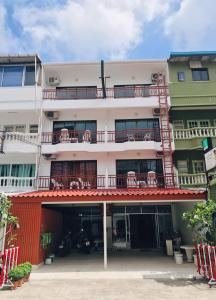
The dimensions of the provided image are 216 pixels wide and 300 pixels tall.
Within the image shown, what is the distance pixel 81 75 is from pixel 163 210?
36.3 feet

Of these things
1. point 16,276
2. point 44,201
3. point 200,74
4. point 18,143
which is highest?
point 200,74

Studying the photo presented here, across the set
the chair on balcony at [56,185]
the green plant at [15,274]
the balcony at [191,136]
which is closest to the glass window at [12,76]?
the chair on balcony at [56,185]

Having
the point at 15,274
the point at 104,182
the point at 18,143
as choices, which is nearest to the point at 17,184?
the point at 18,143

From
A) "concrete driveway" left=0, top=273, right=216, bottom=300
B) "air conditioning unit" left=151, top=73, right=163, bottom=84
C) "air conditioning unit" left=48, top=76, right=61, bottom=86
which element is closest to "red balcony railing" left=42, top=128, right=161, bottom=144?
"air conditioning unit" left=151, top=73, right=163, bottom=84

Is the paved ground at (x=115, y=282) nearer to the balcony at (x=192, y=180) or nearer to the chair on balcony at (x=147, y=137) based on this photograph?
the balcony at (x=192, y=180)

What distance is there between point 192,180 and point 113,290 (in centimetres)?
966

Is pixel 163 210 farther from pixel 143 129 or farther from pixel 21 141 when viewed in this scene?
pixel 21 141

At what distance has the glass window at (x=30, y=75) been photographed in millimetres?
17256

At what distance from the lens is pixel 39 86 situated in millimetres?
17109

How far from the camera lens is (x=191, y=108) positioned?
17.2m

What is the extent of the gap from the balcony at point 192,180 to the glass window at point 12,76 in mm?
12354

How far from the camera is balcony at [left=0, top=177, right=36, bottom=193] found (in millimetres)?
14523

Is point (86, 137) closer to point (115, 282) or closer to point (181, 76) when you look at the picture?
point (181, 76)

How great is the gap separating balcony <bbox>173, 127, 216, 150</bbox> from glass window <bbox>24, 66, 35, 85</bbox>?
33.4 feet
